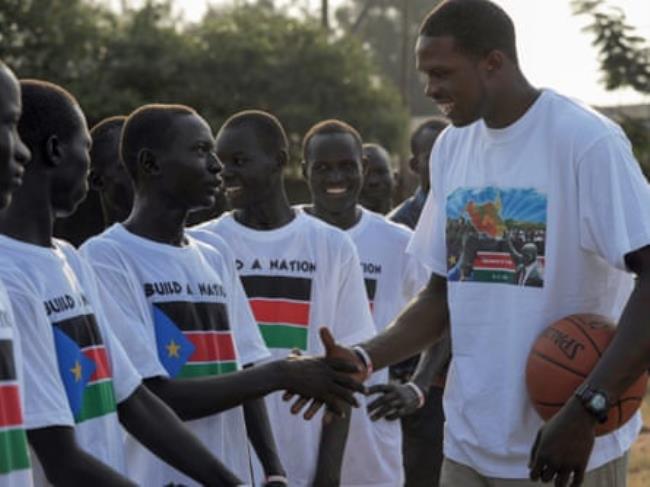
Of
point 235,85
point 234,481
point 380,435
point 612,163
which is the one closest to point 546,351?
point 612,163

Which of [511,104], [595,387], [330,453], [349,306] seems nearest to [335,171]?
[349,306]

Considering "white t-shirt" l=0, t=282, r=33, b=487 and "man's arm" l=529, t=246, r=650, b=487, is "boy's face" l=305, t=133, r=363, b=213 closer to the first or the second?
"man's arm" l=529, t=246, r=650, b=487

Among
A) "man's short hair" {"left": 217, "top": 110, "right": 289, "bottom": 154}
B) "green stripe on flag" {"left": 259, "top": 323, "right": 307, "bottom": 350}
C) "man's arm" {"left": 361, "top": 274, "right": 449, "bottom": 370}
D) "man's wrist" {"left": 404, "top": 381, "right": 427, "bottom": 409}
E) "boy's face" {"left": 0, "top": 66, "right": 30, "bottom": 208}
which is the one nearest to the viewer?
"boy's face" {"left": 0, "top": 66, "right": 30, "bottom": 208}

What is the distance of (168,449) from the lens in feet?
15.1

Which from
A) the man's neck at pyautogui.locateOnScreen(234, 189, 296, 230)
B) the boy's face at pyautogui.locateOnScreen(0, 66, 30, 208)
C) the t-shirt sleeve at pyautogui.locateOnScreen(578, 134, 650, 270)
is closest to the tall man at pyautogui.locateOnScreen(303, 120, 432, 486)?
the man's neck at pyautogui.locateOnScreen(234, 189, 296, 230)

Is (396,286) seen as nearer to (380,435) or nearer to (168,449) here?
(380,435)

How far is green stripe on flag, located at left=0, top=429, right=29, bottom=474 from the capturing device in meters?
3.81

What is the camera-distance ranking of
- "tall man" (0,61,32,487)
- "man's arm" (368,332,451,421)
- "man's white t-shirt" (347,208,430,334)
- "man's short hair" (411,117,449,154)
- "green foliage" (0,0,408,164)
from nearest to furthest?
"tall man" (0,61,32,487), "man's arm" (368,332,451,421), "man's white t-shirt" (347,208,430,334), "man's short hair" (411,117,449,154), "green foliage" (0,0,408,164)

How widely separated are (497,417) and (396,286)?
3.10 meters

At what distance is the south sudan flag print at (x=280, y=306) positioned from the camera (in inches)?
271

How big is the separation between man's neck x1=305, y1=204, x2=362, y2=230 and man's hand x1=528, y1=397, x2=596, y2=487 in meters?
3.63

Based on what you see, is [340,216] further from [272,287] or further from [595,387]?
[595,387]

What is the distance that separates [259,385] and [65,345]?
3.31ft

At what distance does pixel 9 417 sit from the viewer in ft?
12.6
